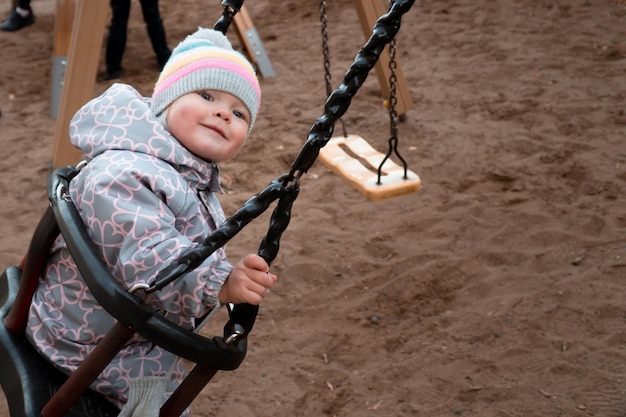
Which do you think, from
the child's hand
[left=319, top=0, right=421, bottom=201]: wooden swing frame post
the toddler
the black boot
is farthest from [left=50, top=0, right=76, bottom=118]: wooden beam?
the child's hand

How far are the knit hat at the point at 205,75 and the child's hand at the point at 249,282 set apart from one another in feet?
1.31

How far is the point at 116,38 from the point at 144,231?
13.1 ft

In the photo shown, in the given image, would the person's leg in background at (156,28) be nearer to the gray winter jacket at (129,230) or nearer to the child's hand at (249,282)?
the gray winter jacket at (129,230)

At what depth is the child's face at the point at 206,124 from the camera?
1652 millimetres

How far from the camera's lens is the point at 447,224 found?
3.50 meters

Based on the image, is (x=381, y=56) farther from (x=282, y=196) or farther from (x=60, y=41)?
(x=282, y=196)

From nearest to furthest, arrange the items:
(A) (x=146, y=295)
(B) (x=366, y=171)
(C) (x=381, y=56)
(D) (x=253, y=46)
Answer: (A) (x=146, y=295), (B) (x=366, y=171), (C) (x=381, y=56), (D) (x=253, y=46)

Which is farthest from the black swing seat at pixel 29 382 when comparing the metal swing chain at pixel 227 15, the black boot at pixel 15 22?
the black boot at pixel 15 22

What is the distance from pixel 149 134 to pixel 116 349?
43 cm

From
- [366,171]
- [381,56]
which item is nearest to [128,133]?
[366,171]

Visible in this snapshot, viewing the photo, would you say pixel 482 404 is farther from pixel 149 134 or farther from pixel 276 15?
pixel 276 15

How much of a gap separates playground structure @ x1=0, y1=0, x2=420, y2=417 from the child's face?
243mm

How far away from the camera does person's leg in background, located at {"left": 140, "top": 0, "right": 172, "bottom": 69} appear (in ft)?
17.0

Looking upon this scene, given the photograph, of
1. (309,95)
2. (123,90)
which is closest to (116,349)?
(123,90)
